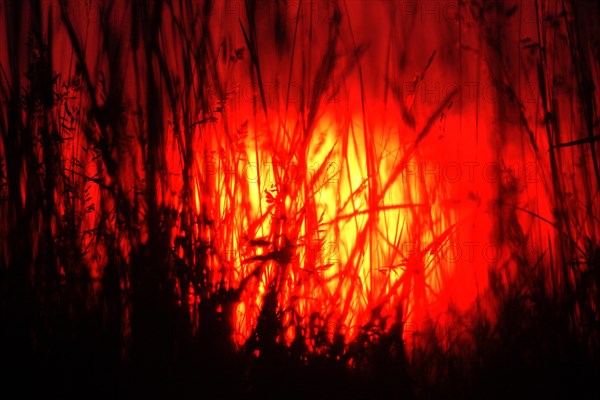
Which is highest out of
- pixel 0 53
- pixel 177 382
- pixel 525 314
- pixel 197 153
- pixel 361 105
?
pixel 0 53

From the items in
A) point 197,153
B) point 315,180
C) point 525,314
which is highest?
point 197,153

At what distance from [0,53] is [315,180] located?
1.18m

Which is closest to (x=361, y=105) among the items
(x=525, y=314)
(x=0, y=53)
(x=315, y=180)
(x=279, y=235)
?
(x=315, y=180)

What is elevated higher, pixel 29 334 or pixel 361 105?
pixel 361 105

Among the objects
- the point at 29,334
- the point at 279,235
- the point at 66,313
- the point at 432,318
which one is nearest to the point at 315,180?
the point at 279,235

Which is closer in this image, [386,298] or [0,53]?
[386,298]

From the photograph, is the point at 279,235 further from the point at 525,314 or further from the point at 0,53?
the point at 0,53

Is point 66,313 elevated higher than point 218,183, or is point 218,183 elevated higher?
point 218,183

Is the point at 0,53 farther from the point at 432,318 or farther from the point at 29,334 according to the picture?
the point at 432,318

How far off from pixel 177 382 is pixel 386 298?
71 centimetres

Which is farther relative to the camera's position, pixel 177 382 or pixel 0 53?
pixel 0 53

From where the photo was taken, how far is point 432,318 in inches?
72.1

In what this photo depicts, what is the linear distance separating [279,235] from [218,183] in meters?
0.26

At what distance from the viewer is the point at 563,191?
1882 millimetres
